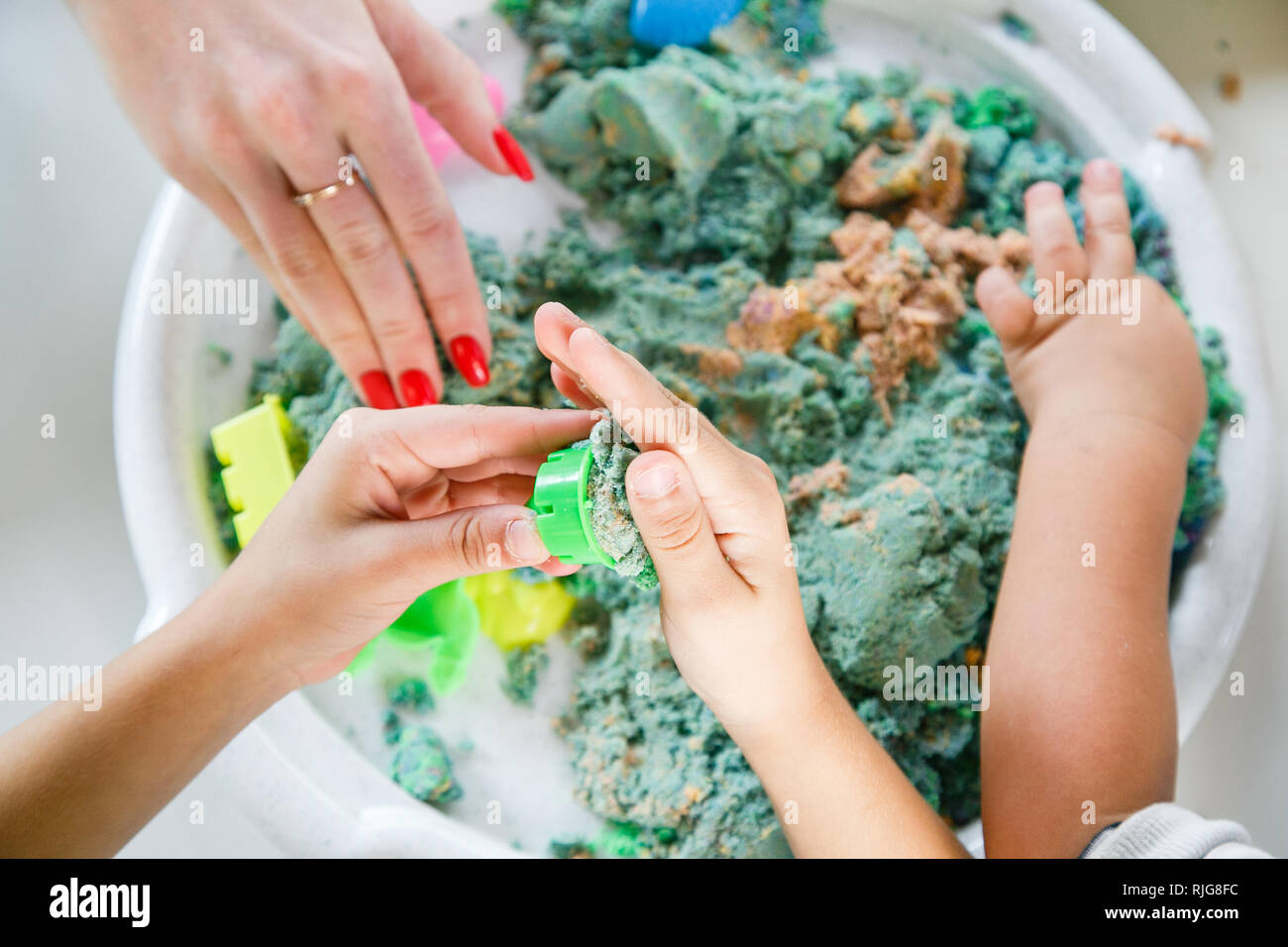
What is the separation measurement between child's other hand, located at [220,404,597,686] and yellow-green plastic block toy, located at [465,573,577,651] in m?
0.14

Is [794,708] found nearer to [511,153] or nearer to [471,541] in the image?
[471,541]

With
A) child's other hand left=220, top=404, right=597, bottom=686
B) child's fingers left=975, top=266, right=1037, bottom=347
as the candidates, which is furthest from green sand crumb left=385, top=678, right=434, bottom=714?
child's fingers left=975, top=266, right=1037, bottom=347

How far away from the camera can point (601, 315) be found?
73cm

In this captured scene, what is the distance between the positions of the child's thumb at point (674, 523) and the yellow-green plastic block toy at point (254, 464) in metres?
0.35

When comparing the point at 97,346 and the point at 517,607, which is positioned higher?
the point at 97,346

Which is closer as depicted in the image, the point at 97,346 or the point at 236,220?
the point at 236,220

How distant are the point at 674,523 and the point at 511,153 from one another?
0.44 m

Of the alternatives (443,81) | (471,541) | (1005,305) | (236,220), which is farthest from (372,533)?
(1005,305)

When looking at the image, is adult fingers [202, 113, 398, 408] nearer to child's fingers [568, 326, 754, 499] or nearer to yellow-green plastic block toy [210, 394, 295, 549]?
yellow-green plastic block toy [210, 394, 295, 549]

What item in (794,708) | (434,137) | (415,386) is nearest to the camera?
(794,708)

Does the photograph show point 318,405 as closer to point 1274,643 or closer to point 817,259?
point 817,259

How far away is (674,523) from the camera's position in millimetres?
454

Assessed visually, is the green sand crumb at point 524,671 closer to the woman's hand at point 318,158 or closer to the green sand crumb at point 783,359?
the green sand crumb at point 783,359

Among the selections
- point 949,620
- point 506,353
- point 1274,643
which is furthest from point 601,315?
point 1274,643
